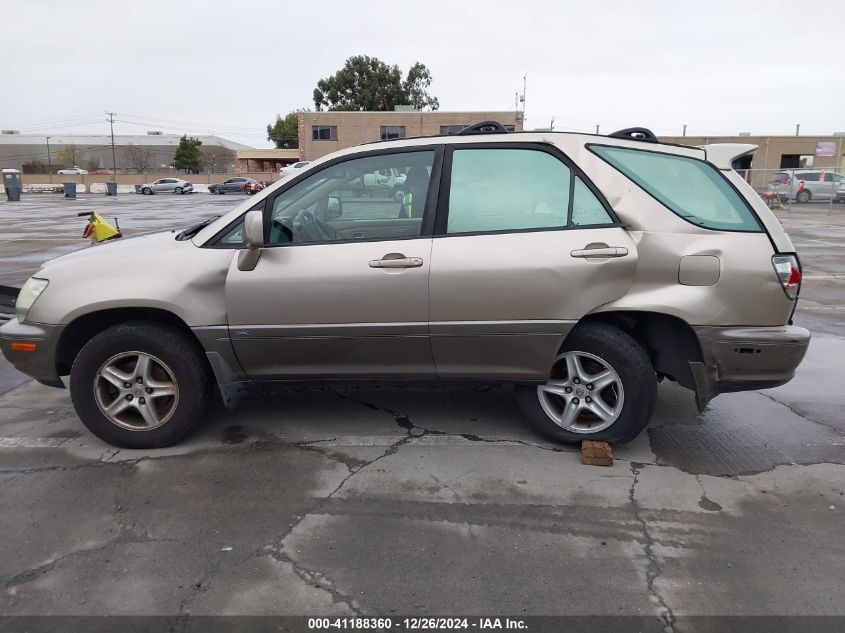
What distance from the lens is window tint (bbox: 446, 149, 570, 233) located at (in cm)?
362

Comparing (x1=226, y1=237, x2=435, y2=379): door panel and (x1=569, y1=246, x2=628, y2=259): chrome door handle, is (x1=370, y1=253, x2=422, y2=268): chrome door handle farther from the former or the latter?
(x1=569, y1=246, x2=628, y2=259): chrome door handle

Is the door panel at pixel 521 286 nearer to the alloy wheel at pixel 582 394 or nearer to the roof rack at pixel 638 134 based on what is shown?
the alloy wheel at pixel 582 394

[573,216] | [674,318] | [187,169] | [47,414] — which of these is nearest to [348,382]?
[573,216]

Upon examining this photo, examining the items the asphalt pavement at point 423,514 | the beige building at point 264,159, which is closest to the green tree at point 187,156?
the beige building at point 264,159

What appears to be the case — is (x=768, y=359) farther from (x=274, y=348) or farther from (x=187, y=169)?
(x=187, y=169)

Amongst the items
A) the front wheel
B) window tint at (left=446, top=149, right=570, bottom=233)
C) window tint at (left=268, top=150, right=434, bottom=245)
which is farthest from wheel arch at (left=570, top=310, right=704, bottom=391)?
window tint at (left=268, top=150, right=434, bottom=245)

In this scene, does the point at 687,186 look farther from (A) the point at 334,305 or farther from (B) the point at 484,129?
(A) the point at 334,305

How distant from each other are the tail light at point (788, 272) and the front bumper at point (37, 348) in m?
4.14

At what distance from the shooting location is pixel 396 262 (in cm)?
354

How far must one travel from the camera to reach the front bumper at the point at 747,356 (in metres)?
→ 3.46

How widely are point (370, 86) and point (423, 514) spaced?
6877cm

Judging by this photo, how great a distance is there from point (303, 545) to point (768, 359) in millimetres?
2679

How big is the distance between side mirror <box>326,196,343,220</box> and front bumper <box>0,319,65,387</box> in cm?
174

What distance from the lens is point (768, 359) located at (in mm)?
3486
